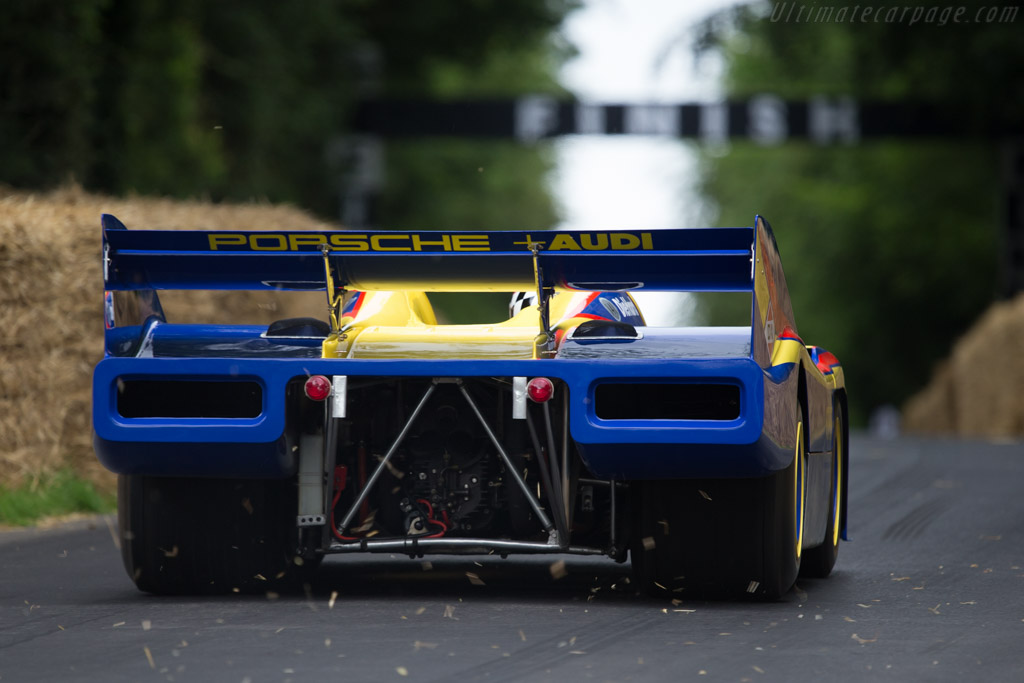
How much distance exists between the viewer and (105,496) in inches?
481

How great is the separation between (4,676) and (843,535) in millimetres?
4722

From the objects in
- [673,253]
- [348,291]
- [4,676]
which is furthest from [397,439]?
[4,676]

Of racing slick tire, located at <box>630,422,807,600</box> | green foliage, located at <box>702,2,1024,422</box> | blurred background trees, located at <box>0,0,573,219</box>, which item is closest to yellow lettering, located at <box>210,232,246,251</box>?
racing slick tire, located at <box>630,422,807,600</box>

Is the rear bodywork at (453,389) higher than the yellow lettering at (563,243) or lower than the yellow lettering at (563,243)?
lower

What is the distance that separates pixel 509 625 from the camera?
21.8ft

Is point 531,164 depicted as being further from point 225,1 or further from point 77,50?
point 77,50

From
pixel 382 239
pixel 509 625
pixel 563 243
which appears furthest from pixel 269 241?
pixel 509 625

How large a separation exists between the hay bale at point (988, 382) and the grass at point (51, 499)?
62.2 feet

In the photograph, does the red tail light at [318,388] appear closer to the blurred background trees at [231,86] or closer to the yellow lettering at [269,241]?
the yellow lettering at [269,241]

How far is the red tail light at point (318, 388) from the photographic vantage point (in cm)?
691

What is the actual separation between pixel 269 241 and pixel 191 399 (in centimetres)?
70

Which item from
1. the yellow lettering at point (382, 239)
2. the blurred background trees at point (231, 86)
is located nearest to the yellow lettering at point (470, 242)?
the yellow lettering at point (382, 239)

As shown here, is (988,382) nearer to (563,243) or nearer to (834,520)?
(834,520)

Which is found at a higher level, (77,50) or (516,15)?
(516,15)
